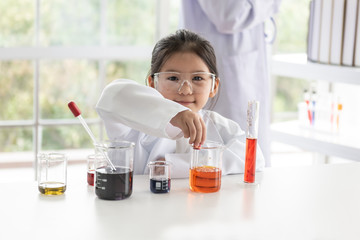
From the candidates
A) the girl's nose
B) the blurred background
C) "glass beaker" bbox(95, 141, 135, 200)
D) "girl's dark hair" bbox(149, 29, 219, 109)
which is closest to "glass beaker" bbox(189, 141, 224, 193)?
"glass beaker" bbox(95, 141, 135, 200)

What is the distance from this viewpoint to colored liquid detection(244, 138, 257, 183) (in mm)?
1631

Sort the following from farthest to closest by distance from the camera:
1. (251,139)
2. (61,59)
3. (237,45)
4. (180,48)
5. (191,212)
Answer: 1. (61,59)
2. (237,45)
3. (180,48)
4. (251,139)
5. (191,212)

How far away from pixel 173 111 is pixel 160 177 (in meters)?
0.17

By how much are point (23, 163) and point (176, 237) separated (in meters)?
2.10

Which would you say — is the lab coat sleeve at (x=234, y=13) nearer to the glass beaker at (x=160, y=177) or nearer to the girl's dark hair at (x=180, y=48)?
the girl's dark hair at (x=180, y=48)

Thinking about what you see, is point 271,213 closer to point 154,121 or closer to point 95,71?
point 154,121

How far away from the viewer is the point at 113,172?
4.69 feet

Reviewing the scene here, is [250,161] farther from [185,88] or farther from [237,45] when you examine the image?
[237,45]

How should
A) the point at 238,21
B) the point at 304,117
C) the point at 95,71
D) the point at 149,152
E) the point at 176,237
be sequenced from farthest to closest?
the point at 95,71
the point at 304,117
the point at 238,21
the point at 149,152
the point at 176,237

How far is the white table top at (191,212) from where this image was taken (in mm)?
1226

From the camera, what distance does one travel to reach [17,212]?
1.33 meters

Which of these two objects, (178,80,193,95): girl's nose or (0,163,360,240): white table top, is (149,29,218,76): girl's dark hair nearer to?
(178,80,193,95): girl's nose

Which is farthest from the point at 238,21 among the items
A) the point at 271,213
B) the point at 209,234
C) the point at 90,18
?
the point at 209,234

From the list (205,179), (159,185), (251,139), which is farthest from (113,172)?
(251,139)
